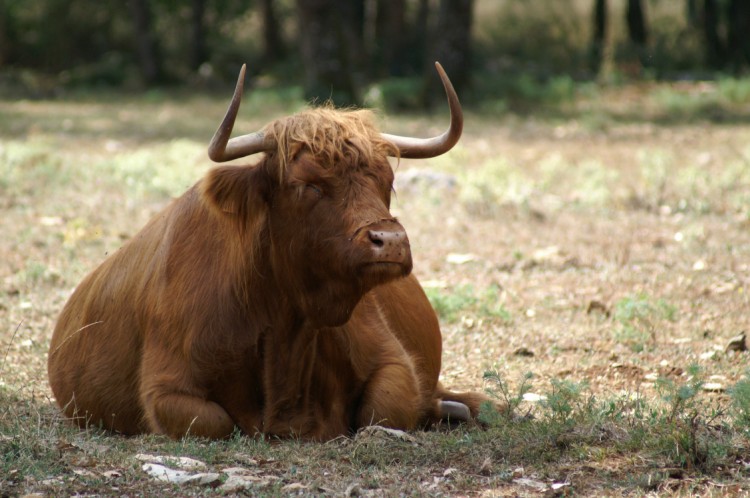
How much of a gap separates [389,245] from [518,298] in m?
3.68

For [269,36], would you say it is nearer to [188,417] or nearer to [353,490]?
[188,417]

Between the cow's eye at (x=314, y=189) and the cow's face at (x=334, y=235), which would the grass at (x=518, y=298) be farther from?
the cow's eye at (x=314, y=189)

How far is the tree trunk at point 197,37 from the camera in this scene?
93.0ft

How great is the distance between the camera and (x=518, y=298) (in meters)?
7.92

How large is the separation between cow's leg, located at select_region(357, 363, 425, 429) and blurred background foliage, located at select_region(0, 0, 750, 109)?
47.3ft

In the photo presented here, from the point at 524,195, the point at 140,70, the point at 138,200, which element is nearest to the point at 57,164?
the point at 138,200

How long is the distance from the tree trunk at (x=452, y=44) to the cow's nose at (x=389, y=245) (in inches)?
597

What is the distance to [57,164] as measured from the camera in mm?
12539

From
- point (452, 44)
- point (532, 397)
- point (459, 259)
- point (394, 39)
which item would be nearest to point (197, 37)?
point (394, 39)

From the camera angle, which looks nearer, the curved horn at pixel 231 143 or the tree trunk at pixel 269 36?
the curved horn at pixel 231 143

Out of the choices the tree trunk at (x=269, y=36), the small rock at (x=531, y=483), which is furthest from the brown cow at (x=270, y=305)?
the tree trunk at (x=269, y=36)

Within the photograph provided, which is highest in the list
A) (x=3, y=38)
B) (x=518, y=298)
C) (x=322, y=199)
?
(x=3, y=38)

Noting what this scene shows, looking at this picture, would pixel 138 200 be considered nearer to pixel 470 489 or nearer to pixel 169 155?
pixel 169 155

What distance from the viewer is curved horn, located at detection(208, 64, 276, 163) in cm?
449
